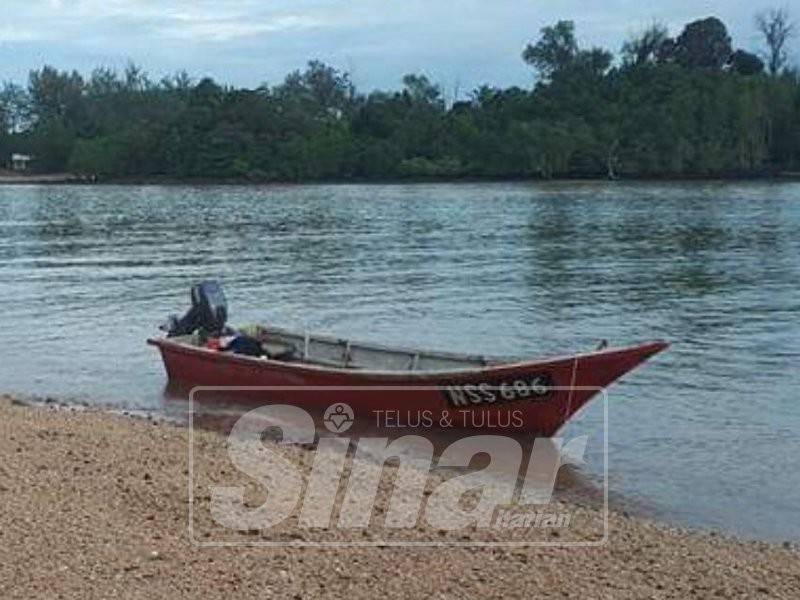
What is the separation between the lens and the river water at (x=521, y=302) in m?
14.9

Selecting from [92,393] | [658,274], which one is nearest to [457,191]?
[658,274]

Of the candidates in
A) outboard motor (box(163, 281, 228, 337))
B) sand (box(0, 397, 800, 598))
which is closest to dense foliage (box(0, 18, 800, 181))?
outboard motor (box(163, 281, 228, 337))

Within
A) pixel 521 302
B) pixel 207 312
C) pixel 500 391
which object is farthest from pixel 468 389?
pixel 521 302

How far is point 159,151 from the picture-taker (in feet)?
477

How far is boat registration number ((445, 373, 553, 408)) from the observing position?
1459 cm

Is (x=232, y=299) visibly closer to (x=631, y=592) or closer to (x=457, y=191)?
(x=631, y=592)

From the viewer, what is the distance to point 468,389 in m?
14.9

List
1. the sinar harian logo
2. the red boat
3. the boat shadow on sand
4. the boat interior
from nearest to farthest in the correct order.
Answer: the boat shadow on sand, the red boat, the sinar harian logo, the boat interior

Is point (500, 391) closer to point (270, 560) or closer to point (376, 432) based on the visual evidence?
point (376, 432)

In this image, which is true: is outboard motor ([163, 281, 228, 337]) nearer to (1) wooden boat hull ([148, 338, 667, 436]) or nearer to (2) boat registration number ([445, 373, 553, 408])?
(1) wooden boat hull ([148, 338, 667, 436])

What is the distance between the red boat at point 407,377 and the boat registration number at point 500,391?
12 mm

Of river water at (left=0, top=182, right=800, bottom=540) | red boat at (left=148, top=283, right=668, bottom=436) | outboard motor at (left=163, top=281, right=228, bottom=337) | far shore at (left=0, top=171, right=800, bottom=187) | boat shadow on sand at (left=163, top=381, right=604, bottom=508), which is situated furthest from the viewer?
far shore at (left=0, top=171, right=800, bottom=187)

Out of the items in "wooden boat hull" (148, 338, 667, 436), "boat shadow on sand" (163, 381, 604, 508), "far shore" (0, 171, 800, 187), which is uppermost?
"far shore" (0, 171, 800, 187)

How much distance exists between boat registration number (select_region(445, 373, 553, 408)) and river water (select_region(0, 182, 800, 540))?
110 centimetres
